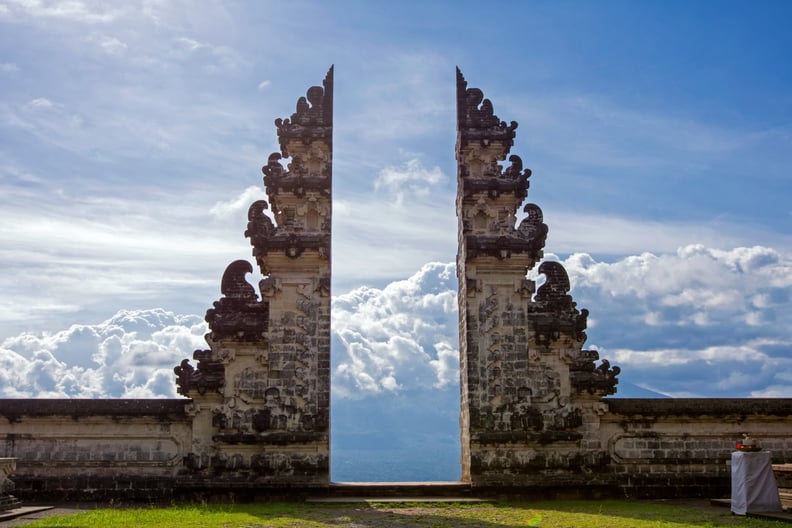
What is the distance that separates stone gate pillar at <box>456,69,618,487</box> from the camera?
19719 mm

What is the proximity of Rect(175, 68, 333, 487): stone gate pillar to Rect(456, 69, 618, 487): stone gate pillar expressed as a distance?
3726mm

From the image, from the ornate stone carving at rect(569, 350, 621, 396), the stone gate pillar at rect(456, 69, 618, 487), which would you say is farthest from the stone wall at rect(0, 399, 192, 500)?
the ornate stone carving at rect(569, 350, 621, 396)

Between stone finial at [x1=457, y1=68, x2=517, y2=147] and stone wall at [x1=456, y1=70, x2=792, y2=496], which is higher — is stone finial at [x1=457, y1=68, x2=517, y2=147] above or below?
above

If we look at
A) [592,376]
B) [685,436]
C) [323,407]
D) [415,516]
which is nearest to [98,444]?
[323,407]

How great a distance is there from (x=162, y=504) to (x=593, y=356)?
1130cm

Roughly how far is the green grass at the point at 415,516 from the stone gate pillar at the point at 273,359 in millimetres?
1417

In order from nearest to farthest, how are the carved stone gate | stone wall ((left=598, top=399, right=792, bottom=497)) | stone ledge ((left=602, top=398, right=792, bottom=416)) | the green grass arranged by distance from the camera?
the green grass, the carved stone gate, stone wall ((left=598, top=399, right=792, bottom=497)), stone ledge ((left=602, top=398, right=792, bottom=416))

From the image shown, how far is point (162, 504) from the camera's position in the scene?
1845cm

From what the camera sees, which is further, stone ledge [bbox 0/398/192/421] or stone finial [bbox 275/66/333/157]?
stone finial [bbox 275/66/333/157]

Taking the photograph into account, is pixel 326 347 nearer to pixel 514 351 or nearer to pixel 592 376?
pixel 514 351

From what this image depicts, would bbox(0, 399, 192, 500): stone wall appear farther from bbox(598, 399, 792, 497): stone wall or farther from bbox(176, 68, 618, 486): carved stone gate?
bbox(598, 399, 792, 497): stone wall

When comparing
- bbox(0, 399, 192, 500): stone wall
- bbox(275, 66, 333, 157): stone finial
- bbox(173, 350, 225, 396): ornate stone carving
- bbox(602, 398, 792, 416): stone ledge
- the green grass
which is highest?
bbox(275, 66, 333, 157): stone finial

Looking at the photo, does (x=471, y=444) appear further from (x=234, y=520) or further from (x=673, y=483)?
(x=234, y=520)

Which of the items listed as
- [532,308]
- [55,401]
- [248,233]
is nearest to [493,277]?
[532,308]
